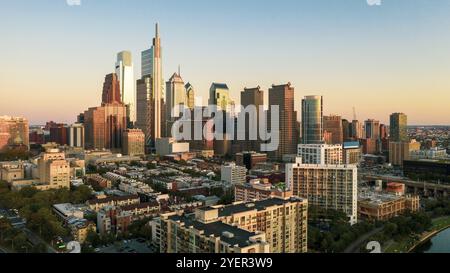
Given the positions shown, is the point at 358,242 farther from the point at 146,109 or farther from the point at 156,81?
the point at 156,81

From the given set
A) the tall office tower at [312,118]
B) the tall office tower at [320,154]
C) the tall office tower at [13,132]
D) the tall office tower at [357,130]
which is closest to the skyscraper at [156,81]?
the tall office tower at [13,132]

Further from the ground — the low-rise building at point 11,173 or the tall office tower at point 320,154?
the tall office tower at point 320,154

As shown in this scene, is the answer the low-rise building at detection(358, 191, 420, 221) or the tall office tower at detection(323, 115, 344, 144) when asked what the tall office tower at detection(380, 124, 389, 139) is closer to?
the tall office tower at detection(323, 115, 344, 144)

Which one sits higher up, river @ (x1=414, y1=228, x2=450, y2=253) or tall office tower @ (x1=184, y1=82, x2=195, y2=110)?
tall office tower @ (x1=184, y1=82, x2=195, y2=110)

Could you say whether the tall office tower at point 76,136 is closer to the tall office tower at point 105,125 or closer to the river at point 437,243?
the tall office tower at point 105,125

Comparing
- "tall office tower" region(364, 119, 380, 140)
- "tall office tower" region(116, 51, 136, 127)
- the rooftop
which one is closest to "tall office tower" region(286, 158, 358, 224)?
the rooftop
